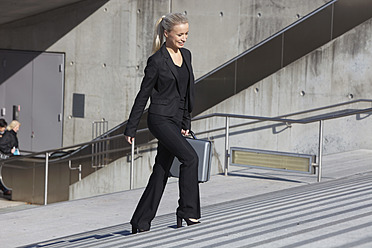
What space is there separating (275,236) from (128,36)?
10104mm

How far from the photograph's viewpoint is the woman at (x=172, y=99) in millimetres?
4688

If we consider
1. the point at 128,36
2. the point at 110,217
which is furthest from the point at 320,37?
the point at 110,217

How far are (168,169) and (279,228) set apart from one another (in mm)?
1009

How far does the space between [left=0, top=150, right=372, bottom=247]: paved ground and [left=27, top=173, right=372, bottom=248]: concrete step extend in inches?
15.3

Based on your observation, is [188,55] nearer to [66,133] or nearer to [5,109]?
[66,133]

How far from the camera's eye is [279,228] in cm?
431

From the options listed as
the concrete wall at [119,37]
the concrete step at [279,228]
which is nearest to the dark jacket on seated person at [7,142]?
the concrete wall at [119,37]

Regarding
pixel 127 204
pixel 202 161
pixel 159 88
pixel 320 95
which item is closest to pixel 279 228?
pixel 202 161

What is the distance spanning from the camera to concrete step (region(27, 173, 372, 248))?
12.8 feet

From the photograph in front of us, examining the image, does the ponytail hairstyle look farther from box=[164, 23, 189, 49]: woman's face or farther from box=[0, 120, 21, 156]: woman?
box=[0, 120, 21, 156]: woman

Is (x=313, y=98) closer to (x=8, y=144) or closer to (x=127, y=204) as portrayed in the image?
(x=127, y=204)

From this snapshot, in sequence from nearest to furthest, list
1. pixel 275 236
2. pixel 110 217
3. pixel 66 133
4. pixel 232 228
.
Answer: pixel 275 236 → pixel 232 228 → pixel 110 217 → pixel 66 133

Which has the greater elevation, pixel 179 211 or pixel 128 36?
pixel 128 36

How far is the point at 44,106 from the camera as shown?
15.4m
